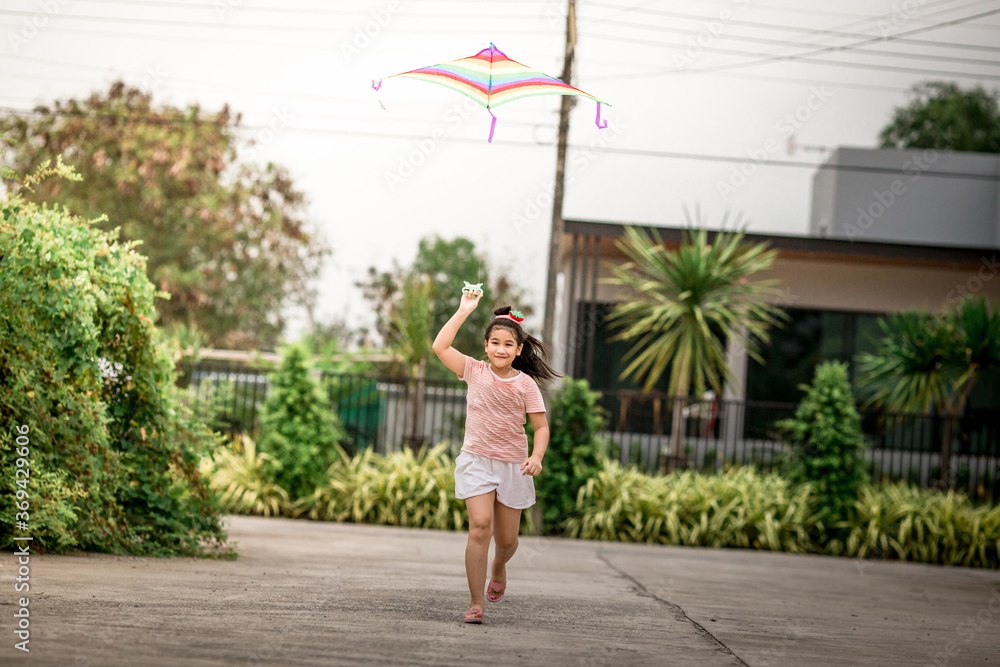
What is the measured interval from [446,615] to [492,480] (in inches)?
28.1

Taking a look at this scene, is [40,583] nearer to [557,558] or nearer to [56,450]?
[56,450]

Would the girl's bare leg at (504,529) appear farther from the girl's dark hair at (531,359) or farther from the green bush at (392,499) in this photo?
the green bush at (392,499)

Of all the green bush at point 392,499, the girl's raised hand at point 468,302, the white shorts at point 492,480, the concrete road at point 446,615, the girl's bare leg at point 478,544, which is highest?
the girl's raised hand at point 468,302

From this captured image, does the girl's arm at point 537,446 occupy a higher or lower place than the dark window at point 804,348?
lower

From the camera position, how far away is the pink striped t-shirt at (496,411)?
14.6 ft

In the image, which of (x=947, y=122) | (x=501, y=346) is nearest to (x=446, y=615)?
(x=501, y=346)

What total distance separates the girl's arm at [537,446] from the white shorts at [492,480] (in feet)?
0.27

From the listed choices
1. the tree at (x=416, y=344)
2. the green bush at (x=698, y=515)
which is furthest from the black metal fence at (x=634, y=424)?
the green bush at (x=698, y=515)

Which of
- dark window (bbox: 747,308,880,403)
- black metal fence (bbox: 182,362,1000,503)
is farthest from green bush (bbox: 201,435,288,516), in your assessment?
dark window (bbox: 747,308,880,403)

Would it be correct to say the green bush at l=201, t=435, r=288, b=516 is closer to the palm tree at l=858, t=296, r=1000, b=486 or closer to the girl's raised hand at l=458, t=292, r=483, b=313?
the girl's raised hand at l=458, t=292, r=483, b=313

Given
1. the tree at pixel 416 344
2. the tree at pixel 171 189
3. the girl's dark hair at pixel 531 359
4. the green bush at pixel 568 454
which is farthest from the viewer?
the tree at pixel 171 189

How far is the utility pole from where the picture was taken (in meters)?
11.3

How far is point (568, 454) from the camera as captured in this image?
11.0 meters

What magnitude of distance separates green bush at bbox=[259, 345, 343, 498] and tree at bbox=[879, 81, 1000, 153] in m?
32.0
